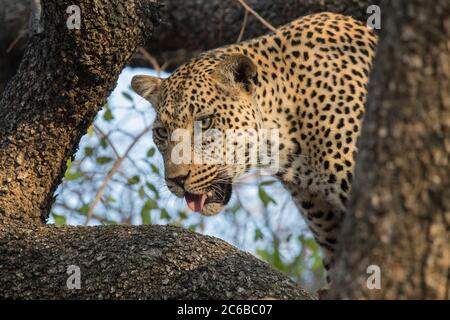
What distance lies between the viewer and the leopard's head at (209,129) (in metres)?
6.11

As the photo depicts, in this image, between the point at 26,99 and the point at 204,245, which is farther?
the point at 26,99

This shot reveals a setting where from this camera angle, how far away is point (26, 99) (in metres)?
5.89

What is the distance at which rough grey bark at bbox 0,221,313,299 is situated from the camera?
15.6 feet

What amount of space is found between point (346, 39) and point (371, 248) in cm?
298

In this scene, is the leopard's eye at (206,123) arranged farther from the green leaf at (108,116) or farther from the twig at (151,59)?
the green leaf at (108,116)

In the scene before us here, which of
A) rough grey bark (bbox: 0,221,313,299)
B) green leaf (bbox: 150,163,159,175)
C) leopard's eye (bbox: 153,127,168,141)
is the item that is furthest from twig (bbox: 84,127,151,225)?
rough grey bark (bbox: 0,221,313,299)

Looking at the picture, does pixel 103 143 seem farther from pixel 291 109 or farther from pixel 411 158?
pixel 411 158

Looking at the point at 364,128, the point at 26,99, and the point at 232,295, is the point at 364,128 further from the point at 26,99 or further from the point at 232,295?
the point at 26,99

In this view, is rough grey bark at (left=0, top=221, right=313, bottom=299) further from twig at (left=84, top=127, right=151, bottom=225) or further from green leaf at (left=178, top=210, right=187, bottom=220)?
green leaf at (left=178, top=210, right=187, bottom=220)

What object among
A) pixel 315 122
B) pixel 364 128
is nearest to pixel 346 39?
pixel 315 122

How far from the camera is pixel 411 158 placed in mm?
3455

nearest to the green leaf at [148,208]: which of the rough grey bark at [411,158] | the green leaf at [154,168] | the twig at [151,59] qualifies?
the green leaf at [154,168]
